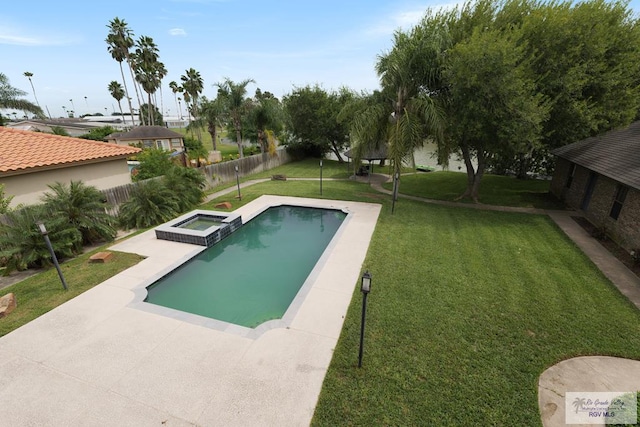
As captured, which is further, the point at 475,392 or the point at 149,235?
the point at 149,235

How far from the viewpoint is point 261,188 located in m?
18.7

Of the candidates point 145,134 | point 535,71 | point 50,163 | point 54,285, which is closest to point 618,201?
point 535,71

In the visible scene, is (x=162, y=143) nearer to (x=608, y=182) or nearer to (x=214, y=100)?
(x=214, y=100)

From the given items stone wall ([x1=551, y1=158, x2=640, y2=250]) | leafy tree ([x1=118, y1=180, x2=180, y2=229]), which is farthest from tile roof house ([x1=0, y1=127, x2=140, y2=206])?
stone wall ([x1=551, y1=158, x2=640, y2=250])

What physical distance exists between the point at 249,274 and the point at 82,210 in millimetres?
6506

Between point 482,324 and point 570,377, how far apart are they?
5.00ft

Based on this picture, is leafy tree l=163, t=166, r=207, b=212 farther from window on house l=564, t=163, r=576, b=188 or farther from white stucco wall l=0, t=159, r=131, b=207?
window on house l=564, t=163, r=576, b=188

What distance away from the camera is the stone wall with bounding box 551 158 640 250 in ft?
30.1

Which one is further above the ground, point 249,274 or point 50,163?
point 50,163

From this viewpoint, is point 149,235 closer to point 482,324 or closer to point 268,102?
point 482,324

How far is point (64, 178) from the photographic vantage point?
11.2 meters

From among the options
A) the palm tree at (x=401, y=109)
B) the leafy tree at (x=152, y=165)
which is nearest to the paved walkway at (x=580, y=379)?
the palm tree at (x=401, y=109)

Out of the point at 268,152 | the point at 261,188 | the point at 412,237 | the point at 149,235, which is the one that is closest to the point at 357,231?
the point at 412,237

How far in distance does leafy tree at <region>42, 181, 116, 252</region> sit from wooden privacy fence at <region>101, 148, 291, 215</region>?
0.61m
